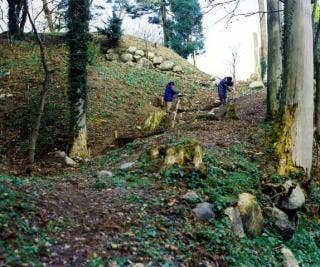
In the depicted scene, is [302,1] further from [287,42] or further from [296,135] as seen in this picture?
[296,135]

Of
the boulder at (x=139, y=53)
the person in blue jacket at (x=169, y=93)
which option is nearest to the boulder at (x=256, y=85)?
the boulder at (x=139, y=53)

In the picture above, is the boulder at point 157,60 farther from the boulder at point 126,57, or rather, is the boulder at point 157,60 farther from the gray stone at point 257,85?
the gray stone at point 257,85

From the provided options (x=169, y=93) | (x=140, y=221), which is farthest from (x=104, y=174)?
(x=169, y=93)

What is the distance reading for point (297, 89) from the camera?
360 inches

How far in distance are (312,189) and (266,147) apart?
4.38 feet

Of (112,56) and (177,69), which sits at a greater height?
(112,56)

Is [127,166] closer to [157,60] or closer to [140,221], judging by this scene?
[140,221]

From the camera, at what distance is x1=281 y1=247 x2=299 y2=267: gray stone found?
6660 mm

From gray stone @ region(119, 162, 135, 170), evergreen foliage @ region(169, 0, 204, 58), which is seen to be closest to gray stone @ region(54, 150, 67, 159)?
gray stone @ region(119, 162, 135, 170)

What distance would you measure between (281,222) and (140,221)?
2.91 metres

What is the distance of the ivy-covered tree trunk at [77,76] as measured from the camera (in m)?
13.4

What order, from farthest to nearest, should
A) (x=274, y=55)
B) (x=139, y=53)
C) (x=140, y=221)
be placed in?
(x=139, y=53) < (x=274, y=55) < (x=140, y=221)

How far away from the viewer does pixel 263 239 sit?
7.07 metres

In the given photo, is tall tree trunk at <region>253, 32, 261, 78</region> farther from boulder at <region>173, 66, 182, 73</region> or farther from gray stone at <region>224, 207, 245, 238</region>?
gray stone at <region>224, 207, 245, 238</region>
